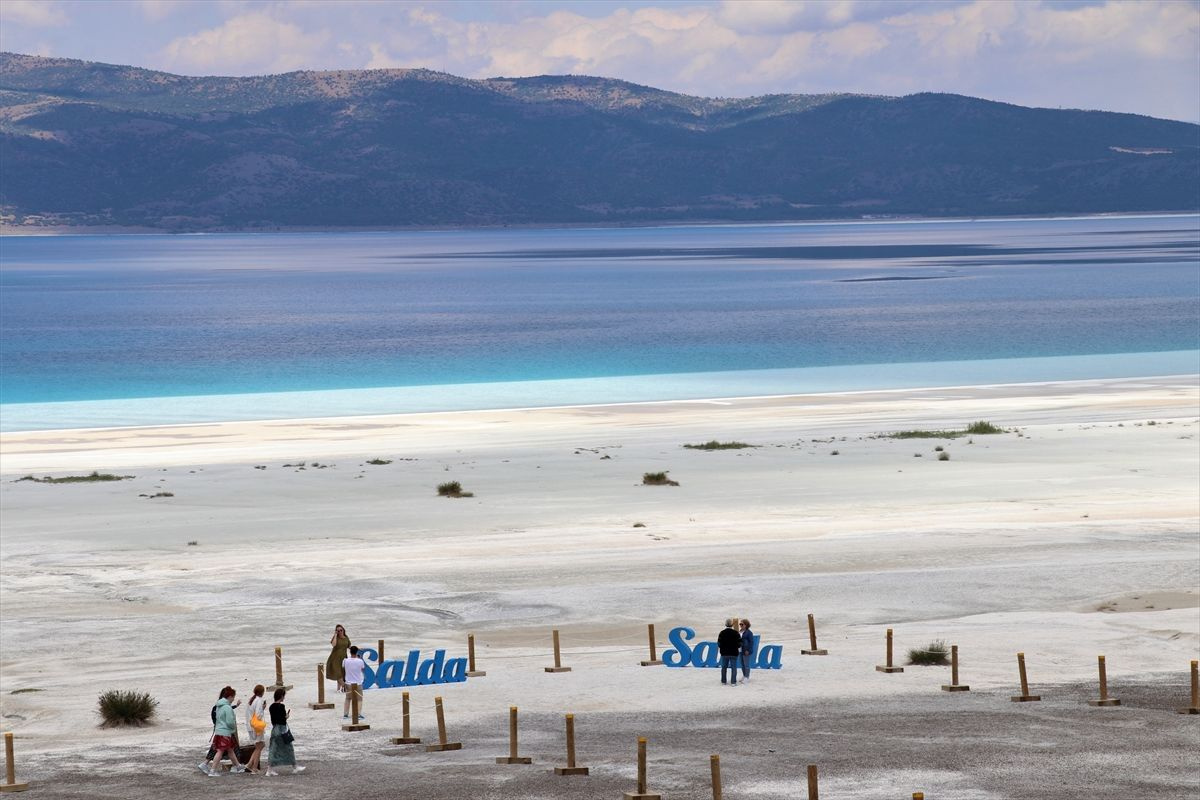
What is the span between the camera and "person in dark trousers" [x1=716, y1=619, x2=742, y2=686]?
84.8ft

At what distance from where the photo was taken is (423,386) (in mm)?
99312

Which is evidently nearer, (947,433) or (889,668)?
(889,668)

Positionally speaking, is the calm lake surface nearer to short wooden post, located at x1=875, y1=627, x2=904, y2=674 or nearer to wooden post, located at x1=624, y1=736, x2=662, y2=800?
short wooden post, located at x1=875, y1=627, x2=904, y2=674

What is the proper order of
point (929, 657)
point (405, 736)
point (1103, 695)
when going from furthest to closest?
point (929, 657) → point (1103, 695) → point (405, 736)

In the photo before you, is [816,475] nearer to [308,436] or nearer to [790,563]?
[790,563]

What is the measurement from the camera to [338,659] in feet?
82.9

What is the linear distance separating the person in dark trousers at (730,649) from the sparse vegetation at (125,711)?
28.2 ft

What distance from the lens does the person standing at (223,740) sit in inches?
818

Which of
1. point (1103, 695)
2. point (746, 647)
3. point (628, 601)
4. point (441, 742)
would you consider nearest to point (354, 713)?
point (441, 742)

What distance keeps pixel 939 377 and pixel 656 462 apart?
161 ft

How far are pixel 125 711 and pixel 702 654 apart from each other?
9.34 metres

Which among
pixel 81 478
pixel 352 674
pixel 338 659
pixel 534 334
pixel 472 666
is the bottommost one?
pixel 472 666

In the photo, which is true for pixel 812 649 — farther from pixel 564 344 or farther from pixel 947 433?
pixel 564 344

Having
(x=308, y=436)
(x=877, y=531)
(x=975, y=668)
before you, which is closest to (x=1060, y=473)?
(x=877, y=531)
